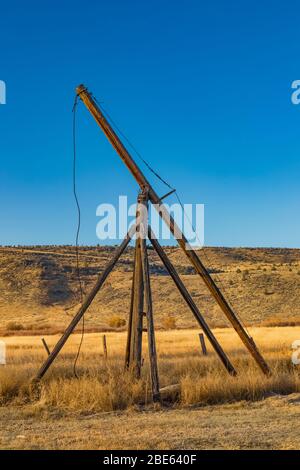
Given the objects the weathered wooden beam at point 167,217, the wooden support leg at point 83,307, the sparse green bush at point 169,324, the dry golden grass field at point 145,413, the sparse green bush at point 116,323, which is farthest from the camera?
the sparse green bush at point 116,323

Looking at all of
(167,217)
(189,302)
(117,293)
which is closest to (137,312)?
(189,302)

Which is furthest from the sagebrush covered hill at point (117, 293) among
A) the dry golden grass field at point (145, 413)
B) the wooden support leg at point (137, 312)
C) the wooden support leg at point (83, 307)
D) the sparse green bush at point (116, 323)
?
the dry golden grass field at point (145, 413)

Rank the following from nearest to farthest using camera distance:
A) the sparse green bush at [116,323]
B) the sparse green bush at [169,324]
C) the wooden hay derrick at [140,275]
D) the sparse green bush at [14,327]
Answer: the wooden hay derrick at [140,275] < the sparse green bush at [169,324] < the sparse green bush at [14,327] < the sparse green bush at [116,323]

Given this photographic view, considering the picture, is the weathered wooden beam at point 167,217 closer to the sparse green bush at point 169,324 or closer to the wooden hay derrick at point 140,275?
the wooden hay derrick at point 140,275

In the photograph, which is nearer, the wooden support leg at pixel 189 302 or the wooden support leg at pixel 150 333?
the wooden support leg at pixel 150 333

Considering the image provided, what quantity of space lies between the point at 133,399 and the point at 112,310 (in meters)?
45.0

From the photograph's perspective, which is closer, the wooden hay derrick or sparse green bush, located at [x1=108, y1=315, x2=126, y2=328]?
the wooden hay derrick

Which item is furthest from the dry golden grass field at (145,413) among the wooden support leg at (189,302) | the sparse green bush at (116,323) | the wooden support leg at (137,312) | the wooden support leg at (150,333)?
the sparse green bush at (116,323)

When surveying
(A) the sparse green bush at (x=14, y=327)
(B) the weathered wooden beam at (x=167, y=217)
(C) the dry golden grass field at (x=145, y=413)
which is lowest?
(C) the dry golden grass field at (x=145, y=413)

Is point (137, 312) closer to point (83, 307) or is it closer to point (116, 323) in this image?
point (83, 307)

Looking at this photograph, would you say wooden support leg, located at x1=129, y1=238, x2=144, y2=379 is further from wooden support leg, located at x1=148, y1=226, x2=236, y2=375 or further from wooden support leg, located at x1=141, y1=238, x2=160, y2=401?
wooden support leg, located at x1=148, y1=226, x2=236, y2=375

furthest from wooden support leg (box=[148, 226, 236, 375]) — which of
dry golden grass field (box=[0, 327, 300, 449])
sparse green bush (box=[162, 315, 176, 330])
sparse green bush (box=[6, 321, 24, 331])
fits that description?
sparse green bush (box=[6, 321, 24, 331])

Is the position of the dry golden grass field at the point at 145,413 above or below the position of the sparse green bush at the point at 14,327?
below
